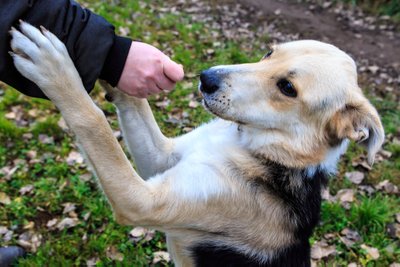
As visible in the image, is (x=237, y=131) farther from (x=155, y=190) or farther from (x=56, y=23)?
(x=56, y=23)

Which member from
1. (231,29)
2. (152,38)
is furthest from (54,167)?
(231,29)

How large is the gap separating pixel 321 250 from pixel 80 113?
2803mm

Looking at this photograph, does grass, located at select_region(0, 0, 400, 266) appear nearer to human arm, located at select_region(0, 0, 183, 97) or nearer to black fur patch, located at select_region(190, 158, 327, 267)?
black fur patch, located at select_region(190, 158, 327, 267)

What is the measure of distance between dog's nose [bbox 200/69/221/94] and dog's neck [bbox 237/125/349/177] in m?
0.45

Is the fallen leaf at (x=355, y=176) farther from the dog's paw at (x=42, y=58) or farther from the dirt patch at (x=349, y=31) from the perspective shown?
the dog's paw at (x=42, y=58)

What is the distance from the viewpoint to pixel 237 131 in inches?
126

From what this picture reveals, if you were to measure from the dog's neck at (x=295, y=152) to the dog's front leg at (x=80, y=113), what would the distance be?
0.91 m

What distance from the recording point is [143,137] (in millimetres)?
3234

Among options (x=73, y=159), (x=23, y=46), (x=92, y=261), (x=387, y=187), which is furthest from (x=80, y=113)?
(x=387, y=187)

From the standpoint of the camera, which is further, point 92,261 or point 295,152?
point 92,261

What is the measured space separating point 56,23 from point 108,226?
222 cm

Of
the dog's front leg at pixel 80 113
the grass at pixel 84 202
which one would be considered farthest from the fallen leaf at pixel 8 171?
the dog's front leg at pixel 80 113

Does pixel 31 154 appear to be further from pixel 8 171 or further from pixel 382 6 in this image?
pixel 382 6

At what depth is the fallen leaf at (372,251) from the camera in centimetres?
407
